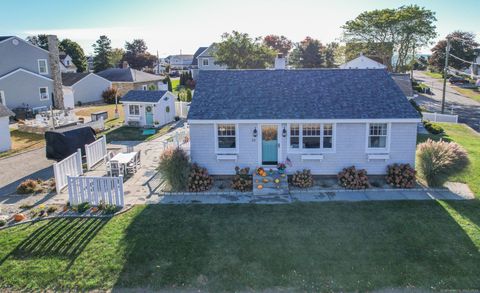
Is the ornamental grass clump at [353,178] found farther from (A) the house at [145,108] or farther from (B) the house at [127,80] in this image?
(B) the house at [127,80]

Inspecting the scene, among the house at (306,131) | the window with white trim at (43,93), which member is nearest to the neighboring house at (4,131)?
the house at (306,131)

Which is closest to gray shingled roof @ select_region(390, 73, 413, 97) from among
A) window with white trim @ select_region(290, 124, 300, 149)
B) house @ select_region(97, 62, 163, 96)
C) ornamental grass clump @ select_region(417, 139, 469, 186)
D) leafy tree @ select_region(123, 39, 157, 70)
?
ornamental grass clump @ select_region(417, 139, 469, 186)

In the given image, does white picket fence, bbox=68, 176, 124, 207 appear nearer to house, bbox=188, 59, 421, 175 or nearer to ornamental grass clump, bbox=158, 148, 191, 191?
ornamental grass clump, bbox=158, 148, 191, 191

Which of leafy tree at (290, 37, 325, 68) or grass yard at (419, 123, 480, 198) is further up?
leafy tree at (290, 37, 325, 68)

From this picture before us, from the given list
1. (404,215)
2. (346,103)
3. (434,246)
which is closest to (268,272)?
(434,246)

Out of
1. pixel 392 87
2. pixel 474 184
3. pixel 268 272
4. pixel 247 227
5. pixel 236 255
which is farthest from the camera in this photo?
pixel 392 87

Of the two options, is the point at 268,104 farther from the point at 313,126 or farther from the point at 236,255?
the point at 236,255
